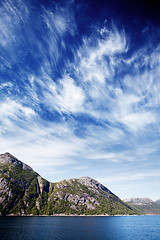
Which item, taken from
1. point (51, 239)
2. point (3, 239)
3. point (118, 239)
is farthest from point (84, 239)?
point (3, 239)

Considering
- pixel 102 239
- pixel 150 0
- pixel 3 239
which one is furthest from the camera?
pixel 102 239

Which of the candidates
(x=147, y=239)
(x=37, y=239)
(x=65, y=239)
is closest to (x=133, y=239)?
(x=147, y=239)

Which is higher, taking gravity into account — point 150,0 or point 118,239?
point 150,0

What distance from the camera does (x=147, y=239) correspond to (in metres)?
94.0

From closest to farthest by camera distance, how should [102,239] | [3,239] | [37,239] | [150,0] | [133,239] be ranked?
[150,0] → [3,239] → [37,239] → [102,239] → [133,239]

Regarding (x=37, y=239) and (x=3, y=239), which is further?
(x=37, y=239)

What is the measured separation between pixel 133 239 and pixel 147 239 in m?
10.1

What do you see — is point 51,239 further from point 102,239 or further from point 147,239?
point 147,239

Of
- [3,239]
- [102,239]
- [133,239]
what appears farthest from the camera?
[133,239]

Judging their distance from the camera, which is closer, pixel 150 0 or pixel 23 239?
pixel 150 0

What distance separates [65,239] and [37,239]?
16207 mm

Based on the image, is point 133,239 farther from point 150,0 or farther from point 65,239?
point 150,0

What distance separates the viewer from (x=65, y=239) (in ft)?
268

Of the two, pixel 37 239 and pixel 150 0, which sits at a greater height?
pixel 150 0
